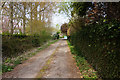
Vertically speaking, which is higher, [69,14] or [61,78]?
[69,14]

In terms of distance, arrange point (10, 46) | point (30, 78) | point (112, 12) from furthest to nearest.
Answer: point (10, 46) → point (112, 12) → point (30, 78)

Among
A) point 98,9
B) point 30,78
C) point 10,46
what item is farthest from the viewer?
point 10,46

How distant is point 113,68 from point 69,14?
29.6ft

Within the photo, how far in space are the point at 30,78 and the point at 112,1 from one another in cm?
449

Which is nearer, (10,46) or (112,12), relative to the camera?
(112,12)

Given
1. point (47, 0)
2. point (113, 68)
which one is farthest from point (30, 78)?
point (47, 0)

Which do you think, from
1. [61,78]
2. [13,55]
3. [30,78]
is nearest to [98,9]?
[61,78]

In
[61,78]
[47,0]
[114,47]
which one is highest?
[47,0]

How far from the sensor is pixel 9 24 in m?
6.47

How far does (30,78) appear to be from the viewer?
3.15m

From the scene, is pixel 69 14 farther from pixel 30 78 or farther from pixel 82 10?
pixel 30 78

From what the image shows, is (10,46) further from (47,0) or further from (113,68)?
(47,0)

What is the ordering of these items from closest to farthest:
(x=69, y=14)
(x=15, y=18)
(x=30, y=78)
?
(x=30, y=78) → (x=15, y=18) → (x=69, y=14)

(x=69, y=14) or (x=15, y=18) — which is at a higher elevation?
(x=69, y=14)
